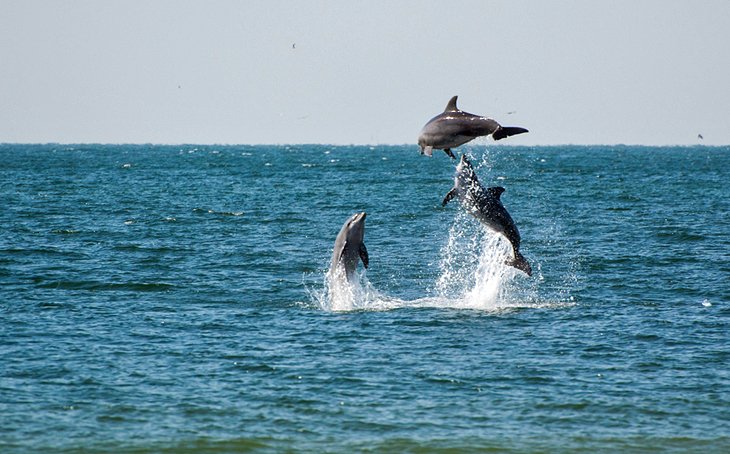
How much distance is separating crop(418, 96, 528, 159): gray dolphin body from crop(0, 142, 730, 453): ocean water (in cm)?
457

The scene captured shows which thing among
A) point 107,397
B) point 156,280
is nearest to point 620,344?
point 107,397

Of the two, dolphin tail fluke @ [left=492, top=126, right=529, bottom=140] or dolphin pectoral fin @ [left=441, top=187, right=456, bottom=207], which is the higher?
dolphin tail fluke @ [left=492, top=126, right=529, bottom=140]

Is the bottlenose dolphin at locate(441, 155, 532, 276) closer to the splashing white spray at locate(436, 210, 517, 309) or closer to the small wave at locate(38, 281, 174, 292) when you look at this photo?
the splashing white spray at locate(436, 210, 517, 309)

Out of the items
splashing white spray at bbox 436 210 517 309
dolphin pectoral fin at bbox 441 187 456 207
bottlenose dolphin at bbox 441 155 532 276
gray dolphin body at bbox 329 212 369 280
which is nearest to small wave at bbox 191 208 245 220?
splashing white spray at bbox 436 210 517 309

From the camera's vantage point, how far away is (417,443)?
16.9 m

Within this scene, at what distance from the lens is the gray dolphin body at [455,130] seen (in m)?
20.3

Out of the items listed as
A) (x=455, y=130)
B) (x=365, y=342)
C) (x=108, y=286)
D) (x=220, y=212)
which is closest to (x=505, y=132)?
(x=455, y=130)

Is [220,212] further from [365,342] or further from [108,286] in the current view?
[365,342]

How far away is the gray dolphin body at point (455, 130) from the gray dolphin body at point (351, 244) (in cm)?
457

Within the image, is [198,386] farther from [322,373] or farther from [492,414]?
[492,414]

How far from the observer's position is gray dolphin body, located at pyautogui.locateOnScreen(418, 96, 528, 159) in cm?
2031

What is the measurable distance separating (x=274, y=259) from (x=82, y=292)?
950 centimetres

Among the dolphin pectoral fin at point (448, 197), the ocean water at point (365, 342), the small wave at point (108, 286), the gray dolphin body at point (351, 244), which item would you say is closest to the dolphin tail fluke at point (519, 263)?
the ocean water at point (365, 342)

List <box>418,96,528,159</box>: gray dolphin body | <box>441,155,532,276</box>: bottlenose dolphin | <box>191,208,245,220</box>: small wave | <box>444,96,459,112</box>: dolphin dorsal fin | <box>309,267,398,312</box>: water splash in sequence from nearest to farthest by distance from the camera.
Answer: <box>418,96,528,159</box>: gray dolphin body → <box>444,96,459,112</box>: dolphin dorsal fin → <box>441,155,532,276</box>: bottlenose dolphin → <box>309,267,398,312</box>: water splash → <box>191,208,245,220</box>: small wave
